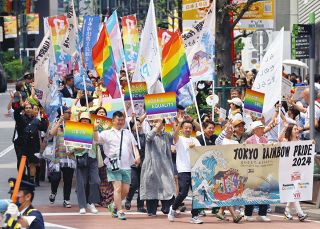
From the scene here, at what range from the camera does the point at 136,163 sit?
18812 millimetres

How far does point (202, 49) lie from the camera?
72.2ft

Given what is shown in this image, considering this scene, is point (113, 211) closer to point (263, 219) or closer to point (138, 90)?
point (263, 219)

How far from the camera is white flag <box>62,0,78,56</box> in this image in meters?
24.2

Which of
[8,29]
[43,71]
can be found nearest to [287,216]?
[43,71]

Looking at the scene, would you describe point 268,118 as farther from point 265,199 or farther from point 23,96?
point 23,96

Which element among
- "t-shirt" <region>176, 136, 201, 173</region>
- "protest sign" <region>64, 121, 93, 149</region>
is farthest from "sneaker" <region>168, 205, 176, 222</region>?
"protest sign" <region>64, 121, 93, 149</region>

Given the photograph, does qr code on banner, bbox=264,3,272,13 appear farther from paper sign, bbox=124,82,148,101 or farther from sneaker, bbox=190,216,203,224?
sneaker, bbox=190,216,203,224

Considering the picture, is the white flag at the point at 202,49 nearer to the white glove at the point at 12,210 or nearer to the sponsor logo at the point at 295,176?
the sponsor logo at the point at 295,176

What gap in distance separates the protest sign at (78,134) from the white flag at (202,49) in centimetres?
357

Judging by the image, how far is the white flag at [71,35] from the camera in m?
24.2

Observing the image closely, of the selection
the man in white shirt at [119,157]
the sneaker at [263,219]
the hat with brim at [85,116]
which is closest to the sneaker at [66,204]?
the man in white shirt at [119,157]

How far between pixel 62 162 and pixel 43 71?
4.36 metres

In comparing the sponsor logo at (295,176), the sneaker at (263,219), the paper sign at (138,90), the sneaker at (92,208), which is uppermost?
the paper sign at (138,90)

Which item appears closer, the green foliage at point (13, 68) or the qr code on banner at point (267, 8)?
the qr code on banner at point (267, 8)
